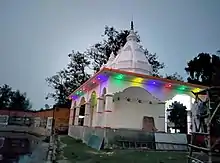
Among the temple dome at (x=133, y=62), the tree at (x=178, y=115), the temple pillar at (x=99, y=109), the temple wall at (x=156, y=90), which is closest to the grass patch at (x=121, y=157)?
the temple pillar at (x=99, y=109)

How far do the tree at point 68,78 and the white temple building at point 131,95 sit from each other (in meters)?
10.2

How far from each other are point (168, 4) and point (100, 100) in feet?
38.2

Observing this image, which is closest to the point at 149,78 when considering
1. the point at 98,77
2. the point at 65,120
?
the point at 98,77

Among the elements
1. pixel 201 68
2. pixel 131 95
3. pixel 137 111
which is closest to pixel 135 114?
pixel 137 111

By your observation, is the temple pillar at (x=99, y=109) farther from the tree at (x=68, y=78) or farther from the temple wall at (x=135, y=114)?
the tree at (x=68, y=78)

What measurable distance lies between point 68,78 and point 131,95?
15.5 m

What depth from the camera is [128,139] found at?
9992 millimetres

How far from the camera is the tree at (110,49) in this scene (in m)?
29.6

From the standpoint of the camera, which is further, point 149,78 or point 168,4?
point 168,4

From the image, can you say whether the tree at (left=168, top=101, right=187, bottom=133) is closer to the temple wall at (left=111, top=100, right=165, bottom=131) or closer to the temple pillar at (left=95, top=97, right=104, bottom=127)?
the temple wall at (left=111, top=100, right=165, bottom=131)

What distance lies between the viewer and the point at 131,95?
15141 millimetres

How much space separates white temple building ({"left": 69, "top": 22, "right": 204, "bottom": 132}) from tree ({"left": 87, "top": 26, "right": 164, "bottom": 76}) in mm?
12116

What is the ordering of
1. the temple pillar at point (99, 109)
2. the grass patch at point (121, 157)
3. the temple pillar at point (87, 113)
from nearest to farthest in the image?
1. the grass patch at point (121, 157)
2. the temple pillar at point (99, 109)
3. the temple pillar at point (87, 113)

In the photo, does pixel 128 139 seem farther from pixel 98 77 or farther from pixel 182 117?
pixel 182 117
